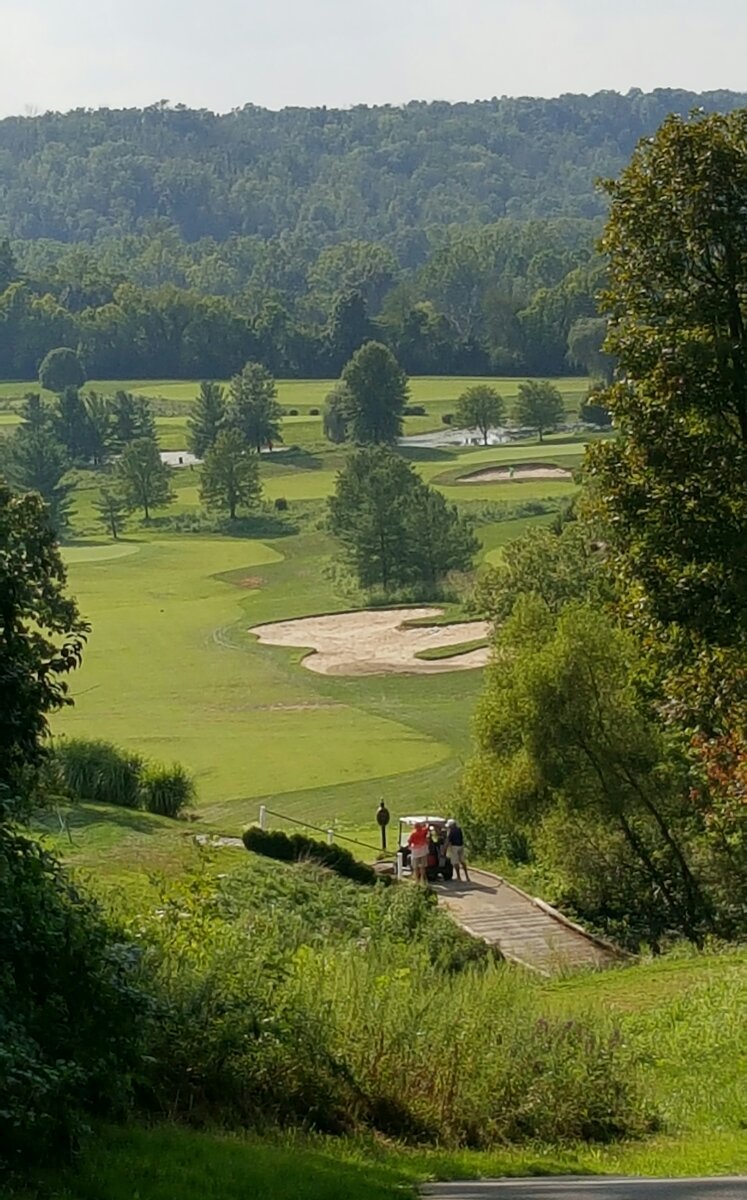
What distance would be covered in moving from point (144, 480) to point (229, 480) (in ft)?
21.1

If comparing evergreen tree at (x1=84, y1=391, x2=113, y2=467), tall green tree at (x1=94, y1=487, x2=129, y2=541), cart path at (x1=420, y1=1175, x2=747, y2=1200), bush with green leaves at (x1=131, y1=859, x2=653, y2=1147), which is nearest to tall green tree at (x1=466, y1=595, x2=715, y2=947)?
bush with green leaves at (x1=131, y1=859, x2=653, y2=1147)

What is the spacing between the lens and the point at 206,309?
168250 millimetres

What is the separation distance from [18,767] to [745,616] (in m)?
8.36

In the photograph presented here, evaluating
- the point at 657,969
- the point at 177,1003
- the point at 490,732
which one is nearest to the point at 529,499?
the point at 490,732

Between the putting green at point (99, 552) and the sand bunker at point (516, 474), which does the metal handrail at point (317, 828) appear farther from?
the sand bunker at point (516, 474)

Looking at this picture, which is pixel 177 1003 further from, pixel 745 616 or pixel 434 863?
pixel 434 863

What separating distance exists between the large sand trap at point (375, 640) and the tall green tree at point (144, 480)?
3423 cm

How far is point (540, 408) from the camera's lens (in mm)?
125000

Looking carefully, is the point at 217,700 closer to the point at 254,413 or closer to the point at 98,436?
the point at 254,413

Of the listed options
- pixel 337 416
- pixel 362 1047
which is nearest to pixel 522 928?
pixel 362 1047

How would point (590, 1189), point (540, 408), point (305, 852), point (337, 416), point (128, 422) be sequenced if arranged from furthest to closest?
point (337, 416) → point (128, 422) → point (540, 408) → point (305, 852) → point (590, 1189)

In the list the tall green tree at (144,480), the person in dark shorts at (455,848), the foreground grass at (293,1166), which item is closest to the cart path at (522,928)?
the person in dark shorts at (455,848)

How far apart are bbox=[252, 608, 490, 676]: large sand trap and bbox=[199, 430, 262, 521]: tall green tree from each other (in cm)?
2968

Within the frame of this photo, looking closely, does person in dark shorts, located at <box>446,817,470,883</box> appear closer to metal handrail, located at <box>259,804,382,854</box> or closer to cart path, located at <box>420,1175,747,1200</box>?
metal handrail, located at <box>259,804,382,854</box>
